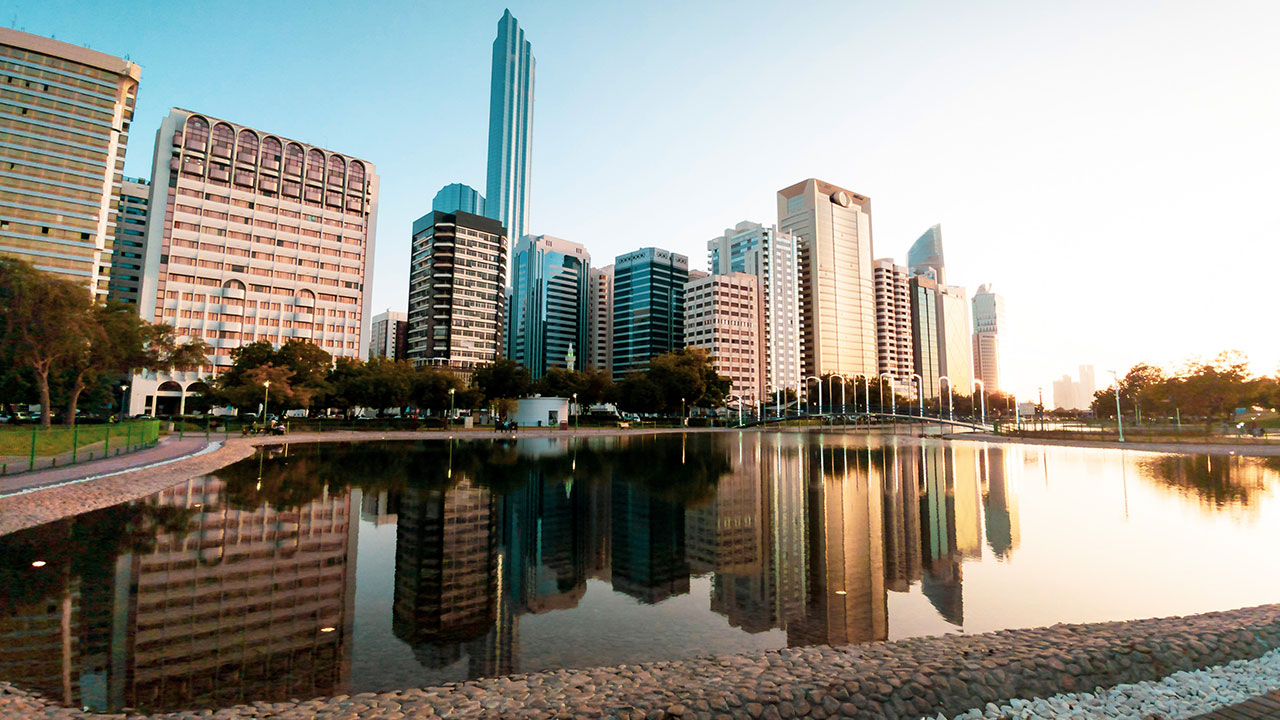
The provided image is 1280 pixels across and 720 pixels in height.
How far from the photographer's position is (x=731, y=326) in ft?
559

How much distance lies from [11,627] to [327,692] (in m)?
5.88

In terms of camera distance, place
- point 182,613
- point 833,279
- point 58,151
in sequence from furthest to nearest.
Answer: point 833,279 < point 58,151 < point 182,613

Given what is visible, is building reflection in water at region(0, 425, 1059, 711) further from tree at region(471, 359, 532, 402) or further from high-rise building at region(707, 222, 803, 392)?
high-rise building at region(707, 222, 803, 392)

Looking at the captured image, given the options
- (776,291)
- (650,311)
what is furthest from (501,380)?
(776,291)

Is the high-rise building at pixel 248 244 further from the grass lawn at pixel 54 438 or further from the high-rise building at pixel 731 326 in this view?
the high-rise building at pixel 731 326

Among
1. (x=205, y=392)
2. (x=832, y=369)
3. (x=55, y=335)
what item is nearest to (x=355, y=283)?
(x=205, y=392)

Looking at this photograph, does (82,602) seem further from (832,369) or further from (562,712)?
(832,369)

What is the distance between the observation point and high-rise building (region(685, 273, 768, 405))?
168250 millimetres

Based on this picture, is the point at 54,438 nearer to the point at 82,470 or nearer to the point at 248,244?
the point at 82,470

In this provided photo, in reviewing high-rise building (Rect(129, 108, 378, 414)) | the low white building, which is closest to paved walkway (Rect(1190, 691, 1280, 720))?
the low white building

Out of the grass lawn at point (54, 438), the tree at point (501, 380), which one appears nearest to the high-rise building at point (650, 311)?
the tree at point (501, 380)

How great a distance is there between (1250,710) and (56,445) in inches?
1451

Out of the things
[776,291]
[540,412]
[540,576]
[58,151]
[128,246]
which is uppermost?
[58,151]

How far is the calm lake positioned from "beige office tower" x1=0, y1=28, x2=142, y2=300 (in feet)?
343
